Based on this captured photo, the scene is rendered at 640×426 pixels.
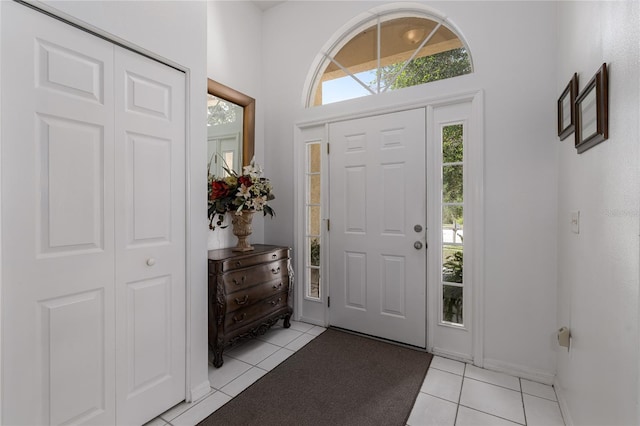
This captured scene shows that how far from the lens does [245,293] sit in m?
2.39

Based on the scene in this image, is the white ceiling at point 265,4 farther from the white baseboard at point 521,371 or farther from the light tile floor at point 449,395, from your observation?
the white baseboard at point 521,371

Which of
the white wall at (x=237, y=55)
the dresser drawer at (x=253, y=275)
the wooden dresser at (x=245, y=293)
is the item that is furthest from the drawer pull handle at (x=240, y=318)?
the white wall at (x=237, y=55)

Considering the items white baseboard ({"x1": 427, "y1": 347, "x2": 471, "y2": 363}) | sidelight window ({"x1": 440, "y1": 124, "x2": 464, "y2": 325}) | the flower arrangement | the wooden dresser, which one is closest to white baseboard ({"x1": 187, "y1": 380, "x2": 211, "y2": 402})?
the wooden dresser

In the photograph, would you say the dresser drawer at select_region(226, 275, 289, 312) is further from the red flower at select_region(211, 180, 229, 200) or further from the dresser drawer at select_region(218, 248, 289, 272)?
the red flower at select_region(211, 180, 229, 200)

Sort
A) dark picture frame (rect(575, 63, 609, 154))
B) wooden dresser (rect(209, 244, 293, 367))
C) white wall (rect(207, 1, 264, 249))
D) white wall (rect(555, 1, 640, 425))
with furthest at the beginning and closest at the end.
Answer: white wall (rect(207, 1, 264, 249))
wooden dresser (rect(209, 244, 293, 367))
dark picture frame (rect(575, 63, 609, 154))
white wall (rect(555, 1, 640, 425))

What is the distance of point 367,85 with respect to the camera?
276 cm

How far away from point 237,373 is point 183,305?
Answer: 72cm

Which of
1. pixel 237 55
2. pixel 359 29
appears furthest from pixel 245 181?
pixel 359 29

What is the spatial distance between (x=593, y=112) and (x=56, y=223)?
7.71ft

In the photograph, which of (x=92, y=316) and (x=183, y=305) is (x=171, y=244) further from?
(x=92, y=316)

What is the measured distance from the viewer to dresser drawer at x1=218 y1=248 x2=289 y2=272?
2.24m

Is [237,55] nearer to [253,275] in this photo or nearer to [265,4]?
[265,4]

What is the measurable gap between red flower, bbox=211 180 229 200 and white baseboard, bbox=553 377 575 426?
258cm

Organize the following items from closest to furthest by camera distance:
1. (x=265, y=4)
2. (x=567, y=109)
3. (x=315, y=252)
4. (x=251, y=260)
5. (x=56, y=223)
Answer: (x=56, y=223), (x=567, y=109), (x=251, y=260), (x=315, y=252), (x=265, y=4)
